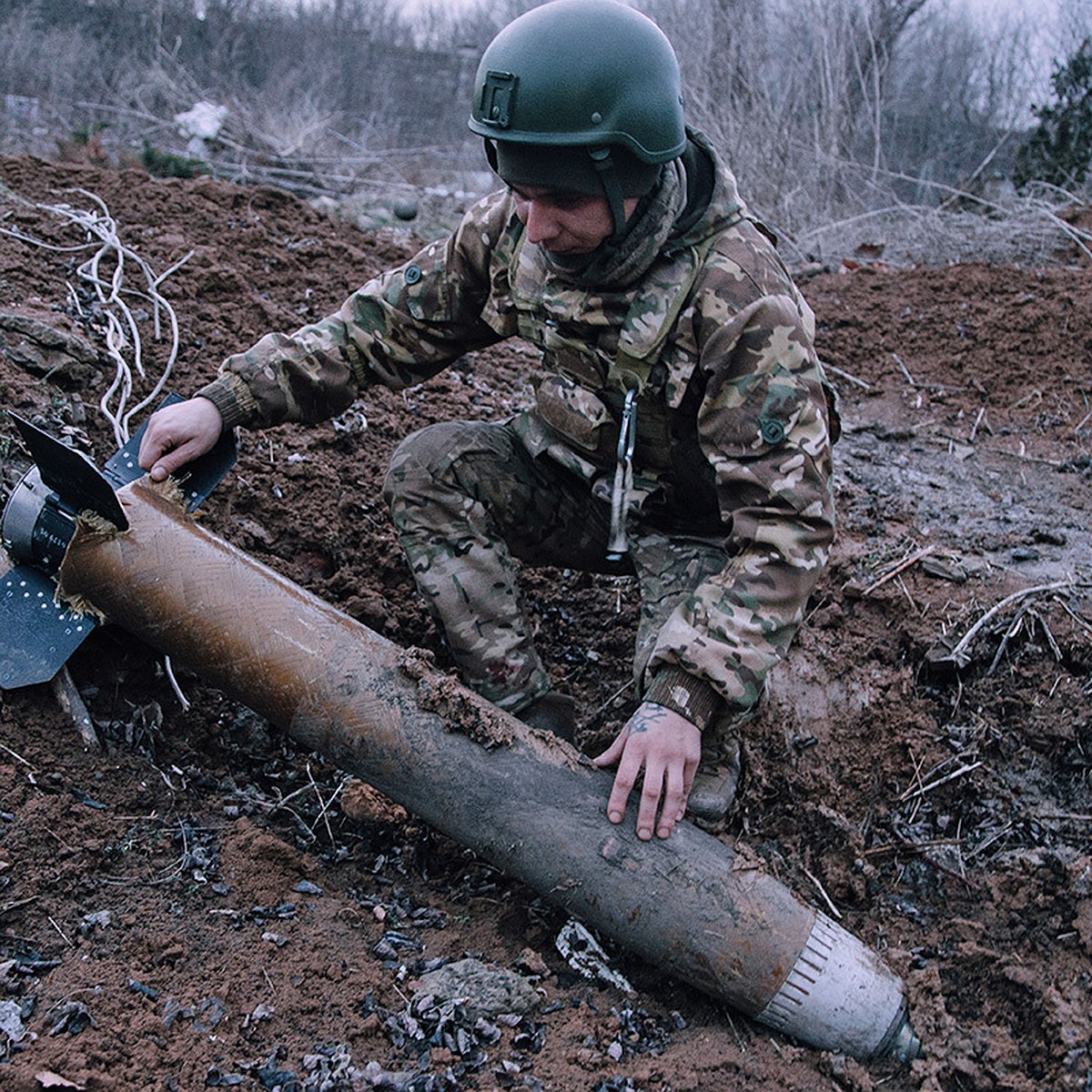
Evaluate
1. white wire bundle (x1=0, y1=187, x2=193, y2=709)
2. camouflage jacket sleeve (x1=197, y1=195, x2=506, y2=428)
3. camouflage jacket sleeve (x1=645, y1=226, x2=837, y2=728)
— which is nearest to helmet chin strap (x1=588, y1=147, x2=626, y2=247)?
camouflage jacket sleeve (x1=645, y1=226, x2=837, y2=728)

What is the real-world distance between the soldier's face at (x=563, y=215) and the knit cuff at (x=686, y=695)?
0.96 metres

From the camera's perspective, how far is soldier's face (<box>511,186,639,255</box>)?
2348 mm

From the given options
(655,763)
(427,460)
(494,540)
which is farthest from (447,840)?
(427,460)

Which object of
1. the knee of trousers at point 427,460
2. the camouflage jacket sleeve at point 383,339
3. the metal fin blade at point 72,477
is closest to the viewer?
the metal fin blade at point 72,477

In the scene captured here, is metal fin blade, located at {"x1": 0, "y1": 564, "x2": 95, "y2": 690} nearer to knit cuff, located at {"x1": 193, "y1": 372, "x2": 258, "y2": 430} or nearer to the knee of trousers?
knit cuff, located at {"x1": 193, "y1": 372, "x2": 258, "y2": 430}

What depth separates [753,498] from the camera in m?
2.30

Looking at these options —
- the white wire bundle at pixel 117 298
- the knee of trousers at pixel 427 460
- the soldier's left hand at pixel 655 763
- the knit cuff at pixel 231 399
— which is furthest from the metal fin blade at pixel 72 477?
the soldier's left hand at pixel 655 763

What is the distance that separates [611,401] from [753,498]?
509mm

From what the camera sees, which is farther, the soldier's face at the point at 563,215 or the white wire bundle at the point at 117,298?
the white wire bundle at the point at 117,298

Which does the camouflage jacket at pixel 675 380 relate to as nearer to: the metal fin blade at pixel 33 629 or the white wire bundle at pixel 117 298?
the metal fin blade at pixel 33 629

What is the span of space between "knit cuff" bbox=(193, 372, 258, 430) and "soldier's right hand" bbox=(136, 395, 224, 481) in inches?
1.1

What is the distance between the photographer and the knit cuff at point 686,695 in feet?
7.16

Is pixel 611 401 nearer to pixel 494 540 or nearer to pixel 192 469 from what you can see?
pixel 494 540

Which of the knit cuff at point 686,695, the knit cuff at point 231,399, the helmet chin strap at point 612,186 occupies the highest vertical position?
the helmet chin strap at point 612,186
